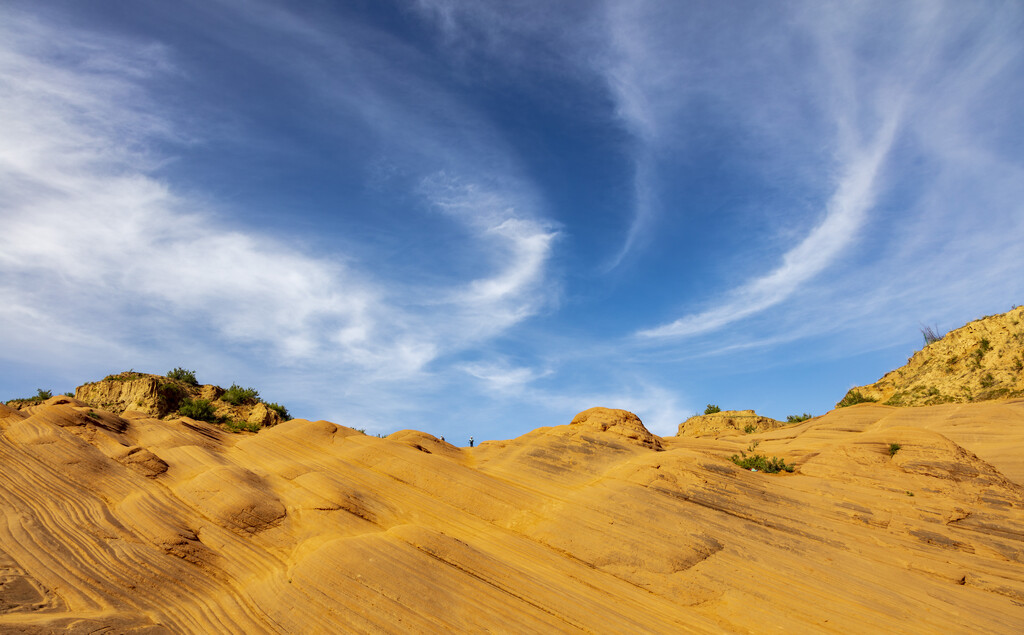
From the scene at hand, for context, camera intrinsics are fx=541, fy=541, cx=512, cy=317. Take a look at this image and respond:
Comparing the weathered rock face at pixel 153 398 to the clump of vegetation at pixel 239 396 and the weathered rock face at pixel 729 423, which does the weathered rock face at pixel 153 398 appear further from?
the weathered rock face at pixel 729 423

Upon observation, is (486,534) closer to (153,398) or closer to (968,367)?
(153,398)

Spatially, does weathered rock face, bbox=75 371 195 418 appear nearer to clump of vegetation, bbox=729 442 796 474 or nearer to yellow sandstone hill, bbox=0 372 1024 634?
yellow sandstone hill, bbox=0 372 1024 634

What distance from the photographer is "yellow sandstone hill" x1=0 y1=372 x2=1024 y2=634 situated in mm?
11125

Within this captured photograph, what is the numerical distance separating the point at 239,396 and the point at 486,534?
2209 centimetres

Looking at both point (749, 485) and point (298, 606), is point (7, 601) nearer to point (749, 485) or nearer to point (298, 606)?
point (298, 606)

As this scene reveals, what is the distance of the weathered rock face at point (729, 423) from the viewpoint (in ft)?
131

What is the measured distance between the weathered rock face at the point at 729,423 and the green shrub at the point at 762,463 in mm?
17568

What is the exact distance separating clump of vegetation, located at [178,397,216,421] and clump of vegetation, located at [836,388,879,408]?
46193mm

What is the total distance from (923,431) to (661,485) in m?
11.3

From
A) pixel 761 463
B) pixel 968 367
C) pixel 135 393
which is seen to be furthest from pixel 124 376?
pixel 968 367

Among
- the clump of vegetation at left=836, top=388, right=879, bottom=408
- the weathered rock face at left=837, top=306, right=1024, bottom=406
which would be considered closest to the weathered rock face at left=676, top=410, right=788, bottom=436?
the clump of vegetation at left=836, top=388, right=879, bottom=408

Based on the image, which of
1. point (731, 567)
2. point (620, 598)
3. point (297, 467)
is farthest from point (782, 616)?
point (297, 467)

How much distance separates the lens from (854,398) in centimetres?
4650

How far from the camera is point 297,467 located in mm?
17875
